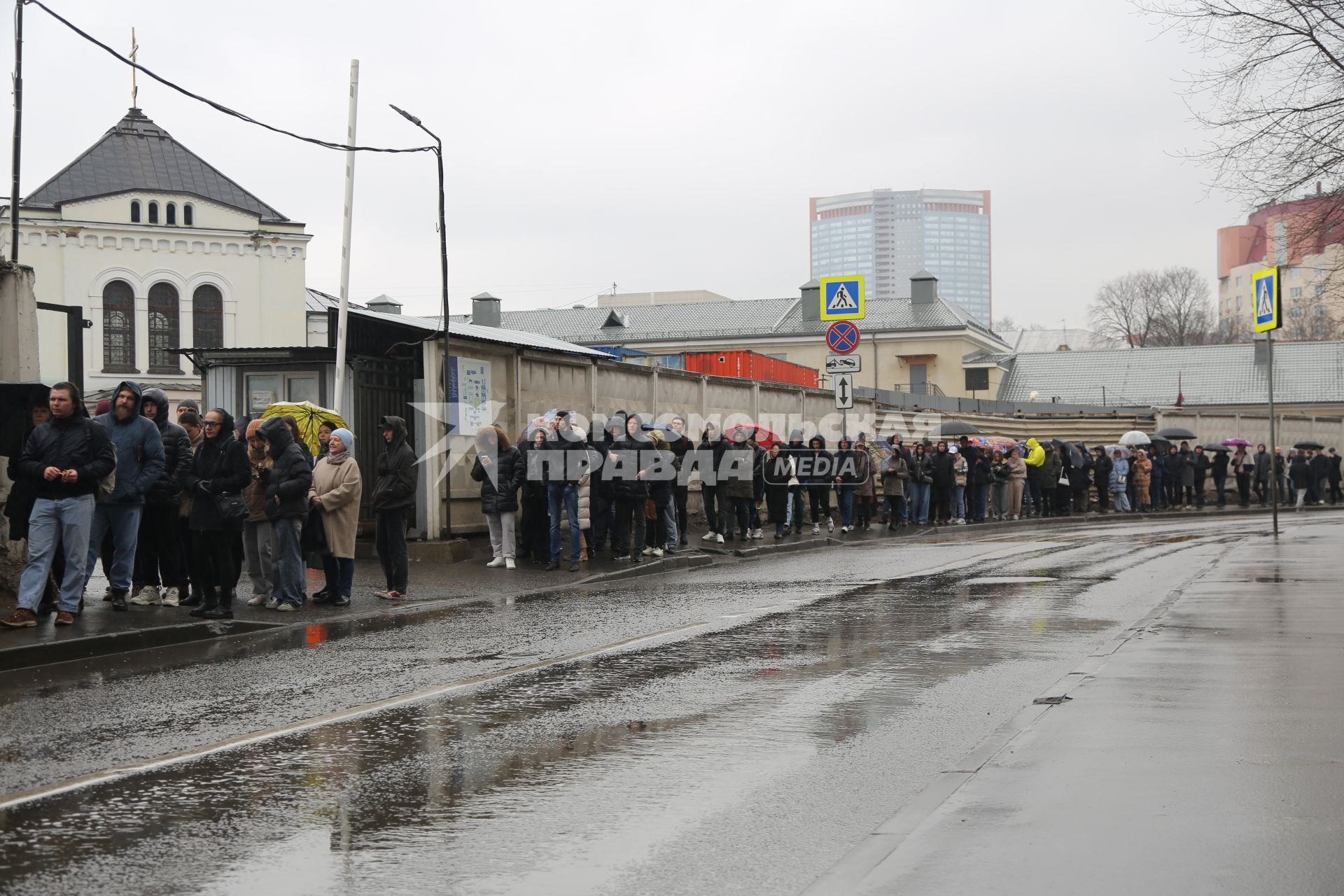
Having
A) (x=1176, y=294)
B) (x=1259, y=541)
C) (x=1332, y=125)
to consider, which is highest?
A: (x=1176, y=294)

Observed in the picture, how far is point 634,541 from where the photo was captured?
18656 millimetres

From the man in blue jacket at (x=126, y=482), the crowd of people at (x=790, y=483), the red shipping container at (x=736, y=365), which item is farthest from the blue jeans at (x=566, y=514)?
the red shipping container at (x=736, y=365)

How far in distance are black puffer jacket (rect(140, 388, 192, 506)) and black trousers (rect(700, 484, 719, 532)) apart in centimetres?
1021

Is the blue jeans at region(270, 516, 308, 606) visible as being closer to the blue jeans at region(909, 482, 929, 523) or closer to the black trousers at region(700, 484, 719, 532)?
the black trousers at region(700, 484, 719, 532)

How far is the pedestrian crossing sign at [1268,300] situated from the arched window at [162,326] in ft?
120

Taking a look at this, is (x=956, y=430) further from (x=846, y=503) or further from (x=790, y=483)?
(x=790, y=483)

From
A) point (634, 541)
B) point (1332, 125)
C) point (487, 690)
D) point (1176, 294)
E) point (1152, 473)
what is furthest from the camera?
point (1176, 294)

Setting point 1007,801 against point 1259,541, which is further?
point 1259,541

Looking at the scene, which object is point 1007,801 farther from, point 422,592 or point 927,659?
point 422,592

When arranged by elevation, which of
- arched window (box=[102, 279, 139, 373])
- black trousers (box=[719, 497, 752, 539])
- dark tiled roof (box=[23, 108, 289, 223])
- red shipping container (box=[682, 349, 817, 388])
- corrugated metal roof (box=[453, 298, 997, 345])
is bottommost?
black trousers (box=[719, 497, 752, 539])

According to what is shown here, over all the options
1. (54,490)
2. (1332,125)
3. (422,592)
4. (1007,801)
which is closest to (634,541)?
(422,592)

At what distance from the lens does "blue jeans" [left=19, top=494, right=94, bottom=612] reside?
37.1ft

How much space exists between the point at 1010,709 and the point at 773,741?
61.2 inches

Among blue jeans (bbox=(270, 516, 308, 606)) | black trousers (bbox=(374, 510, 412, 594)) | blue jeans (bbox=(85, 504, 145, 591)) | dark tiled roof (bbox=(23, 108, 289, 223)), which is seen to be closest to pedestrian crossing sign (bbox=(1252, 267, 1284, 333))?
black trousers (bbox=(374, 510, 412, 594))
